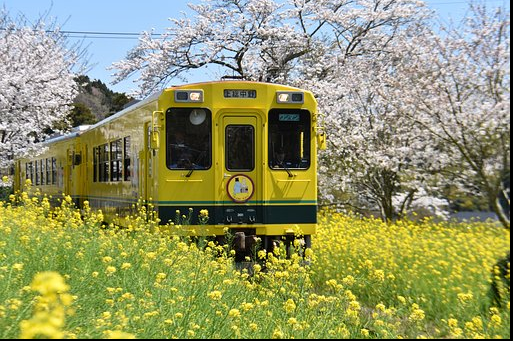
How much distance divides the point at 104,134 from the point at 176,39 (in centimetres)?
769

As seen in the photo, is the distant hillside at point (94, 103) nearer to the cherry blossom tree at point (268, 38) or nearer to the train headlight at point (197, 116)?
the cherry blossom tree at point (268, 38)

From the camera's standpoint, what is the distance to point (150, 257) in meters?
6.45

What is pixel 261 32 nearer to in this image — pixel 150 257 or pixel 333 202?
pixel 333 202

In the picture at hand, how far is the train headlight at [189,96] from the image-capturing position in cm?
980

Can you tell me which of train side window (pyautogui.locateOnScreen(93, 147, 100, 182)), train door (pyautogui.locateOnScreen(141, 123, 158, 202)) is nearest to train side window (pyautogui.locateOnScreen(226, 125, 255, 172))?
train door (pyautogui.locateOnScreen(141, 123, 158, 202))

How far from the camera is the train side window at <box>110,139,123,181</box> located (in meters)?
12.5

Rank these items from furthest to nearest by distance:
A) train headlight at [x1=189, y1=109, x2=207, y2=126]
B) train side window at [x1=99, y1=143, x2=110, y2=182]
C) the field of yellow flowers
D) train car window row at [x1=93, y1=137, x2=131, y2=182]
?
train side window at [x1=99, y1=143, x2=110, y2=182], train car window row at [x1=93, y1=137, x2=131, y2=182], train headlight at [x1=189, y1=109, x2=207, y2=126], the field of yellow flowers

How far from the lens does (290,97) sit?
10.2 meters

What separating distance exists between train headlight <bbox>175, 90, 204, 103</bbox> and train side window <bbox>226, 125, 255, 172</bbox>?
0.56 meters

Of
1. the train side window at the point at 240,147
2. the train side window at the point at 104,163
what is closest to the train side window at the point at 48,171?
the train side window at the point at 104,163

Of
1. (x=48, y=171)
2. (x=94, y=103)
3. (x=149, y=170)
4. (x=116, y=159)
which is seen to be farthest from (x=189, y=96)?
(x=94, y=103)

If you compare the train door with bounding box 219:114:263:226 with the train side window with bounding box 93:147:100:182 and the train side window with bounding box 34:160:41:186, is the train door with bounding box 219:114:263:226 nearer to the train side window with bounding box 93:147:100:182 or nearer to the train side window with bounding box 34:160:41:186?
the train side window with bounding box 93:147:100:182

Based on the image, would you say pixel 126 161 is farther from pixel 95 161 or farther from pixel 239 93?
pixel 95 161

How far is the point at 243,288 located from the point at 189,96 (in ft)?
11.9
